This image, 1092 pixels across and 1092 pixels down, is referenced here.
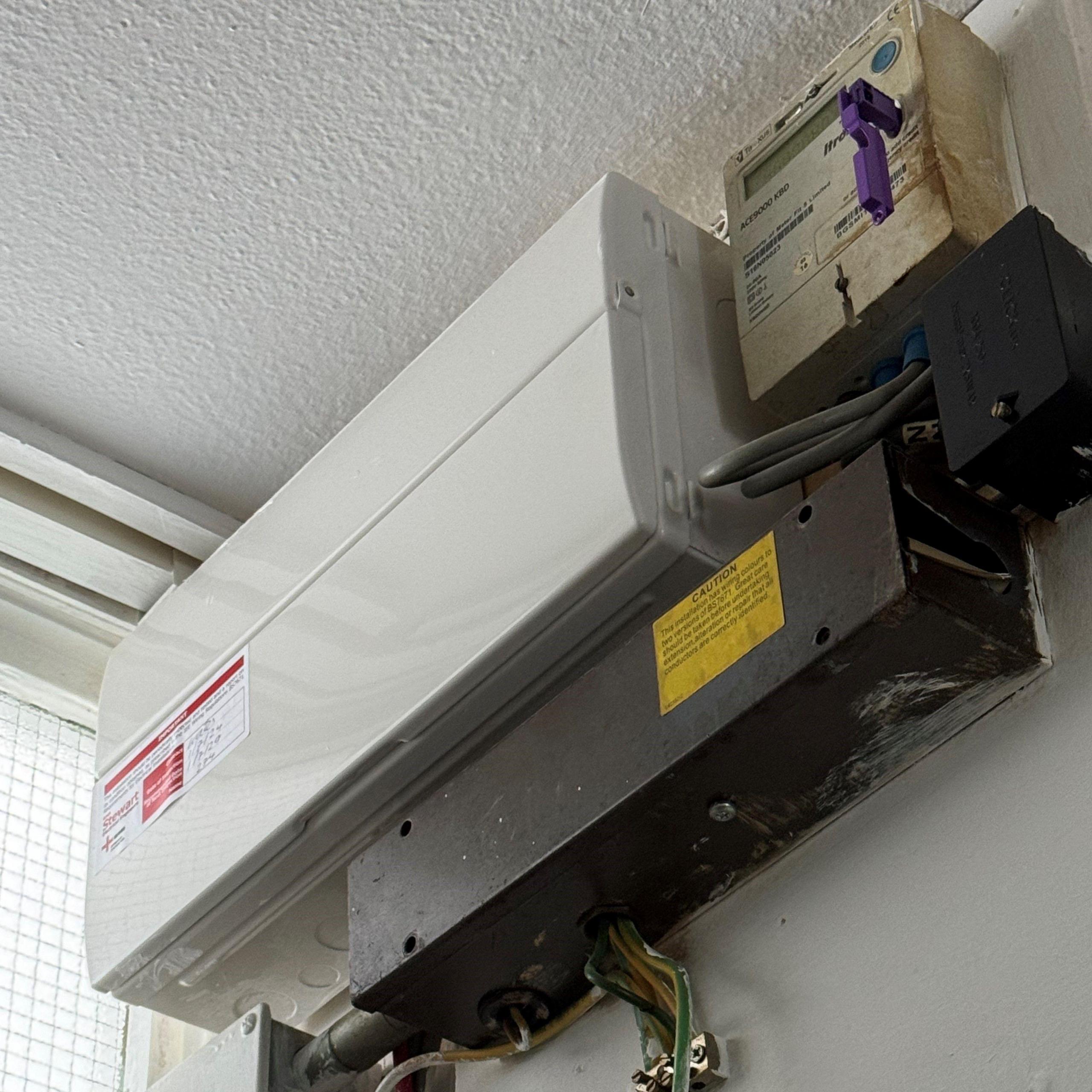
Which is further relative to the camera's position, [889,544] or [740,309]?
[740,309]

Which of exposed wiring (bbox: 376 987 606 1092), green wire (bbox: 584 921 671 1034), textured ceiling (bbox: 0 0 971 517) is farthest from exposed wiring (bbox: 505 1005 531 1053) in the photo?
textured ceiling (bbox: 0 0 971 517)

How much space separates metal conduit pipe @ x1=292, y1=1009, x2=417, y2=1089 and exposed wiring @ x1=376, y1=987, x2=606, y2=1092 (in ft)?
0.12

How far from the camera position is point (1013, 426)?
887 mm

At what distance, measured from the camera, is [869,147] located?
1.08 m

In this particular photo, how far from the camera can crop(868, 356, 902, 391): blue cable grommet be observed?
110 centimetres

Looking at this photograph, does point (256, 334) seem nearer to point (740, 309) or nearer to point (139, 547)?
point (139, 547)

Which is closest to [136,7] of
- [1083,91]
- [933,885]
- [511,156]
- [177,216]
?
[177,216]

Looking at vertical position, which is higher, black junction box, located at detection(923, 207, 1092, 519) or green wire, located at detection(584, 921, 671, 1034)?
black junction box, located at detection(923, 207, 1092, 519)

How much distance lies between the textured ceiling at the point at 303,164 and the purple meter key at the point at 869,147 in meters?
0.21

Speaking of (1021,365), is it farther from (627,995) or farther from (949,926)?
(627,995)

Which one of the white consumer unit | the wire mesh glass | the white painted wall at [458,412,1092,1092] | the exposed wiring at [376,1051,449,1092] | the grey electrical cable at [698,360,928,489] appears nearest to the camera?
the white painted wall at [458,412,1092,1092]

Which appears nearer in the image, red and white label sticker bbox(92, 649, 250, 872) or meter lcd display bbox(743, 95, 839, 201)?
meter lcd display bbox(743, 95, 839, 201)

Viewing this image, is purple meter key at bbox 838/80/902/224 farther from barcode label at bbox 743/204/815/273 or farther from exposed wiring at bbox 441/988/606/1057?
exposed wiring at bbox 441/988/606/1057

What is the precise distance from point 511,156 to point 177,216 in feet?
0.97
